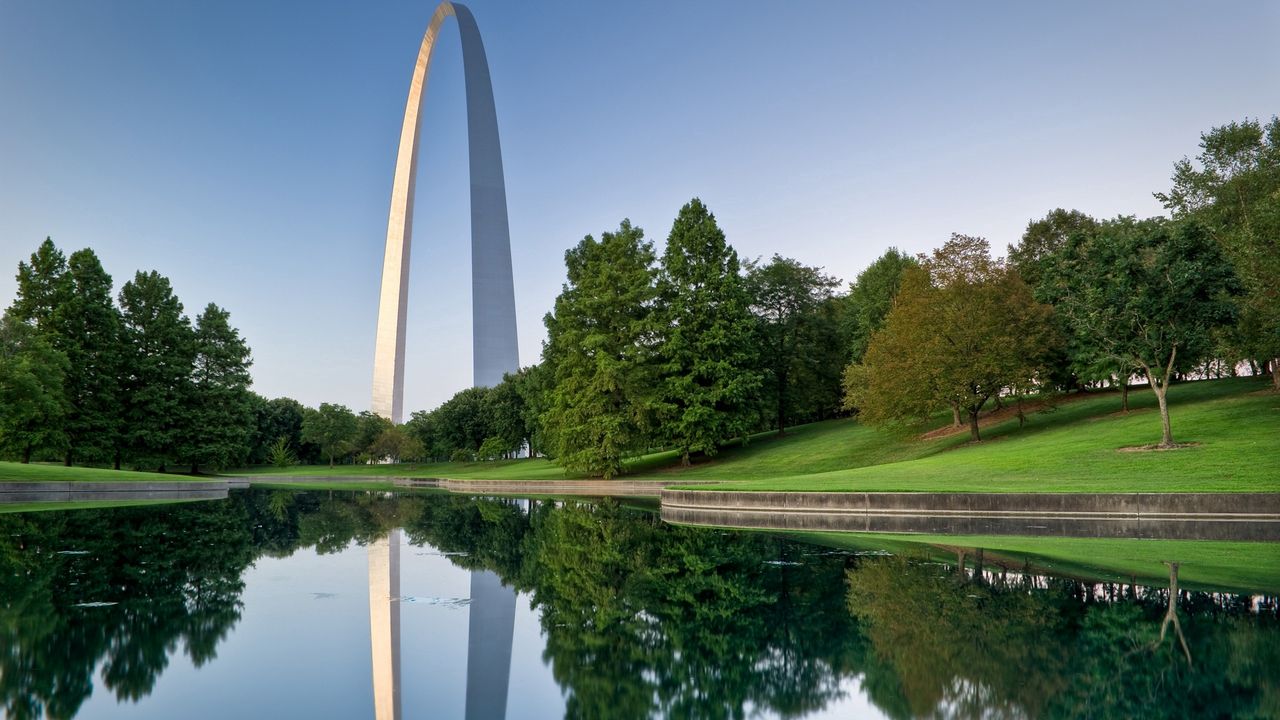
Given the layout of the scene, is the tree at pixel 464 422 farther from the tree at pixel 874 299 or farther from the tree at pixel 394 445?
the tree at pixel 874 299

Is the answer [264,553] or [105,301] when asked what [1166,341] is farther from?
[105,301]

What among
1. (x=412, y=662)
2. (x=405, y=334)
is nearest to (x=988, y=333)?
(x=412, y=662)

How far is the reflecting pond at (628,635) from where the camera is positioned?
18.6 ft

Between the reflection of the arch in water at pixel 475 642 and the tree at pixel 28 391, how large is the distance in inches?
1089

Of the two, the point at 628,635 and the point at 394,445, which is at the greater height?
the point at 394,445

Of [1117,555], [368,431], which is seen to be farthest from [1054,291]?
[368,431]

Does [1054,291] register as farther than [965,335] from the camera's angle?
Yes

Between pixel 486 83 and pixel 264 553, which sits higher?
pixel 486 83

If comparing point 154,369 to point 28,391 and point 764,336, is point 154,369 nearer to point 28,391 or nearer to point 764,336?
point 28,391

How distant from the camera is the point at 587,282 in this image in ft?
140

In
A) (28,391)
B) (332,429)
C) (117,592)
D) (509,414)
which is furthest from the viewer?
(332,429)

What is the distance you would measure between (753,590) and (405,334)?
54549mm

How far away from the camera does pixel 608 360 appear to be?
40.0 meters

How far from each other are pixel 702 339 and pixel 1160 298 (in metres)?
21.9
